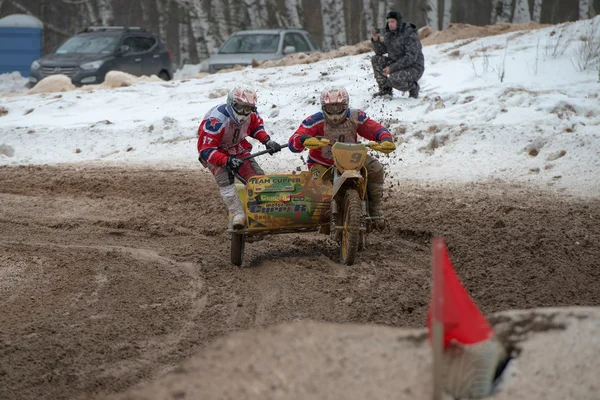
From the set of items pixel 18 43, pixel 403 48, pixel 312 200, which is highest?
pixel 403 48

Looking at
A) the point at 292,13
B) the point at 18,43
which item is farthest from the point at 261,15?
the point at 18,43

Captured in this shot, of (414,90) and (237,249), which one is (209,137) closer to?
(237,249)

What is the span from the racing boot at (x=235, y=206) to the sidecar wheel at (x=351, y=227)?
1.02 meters

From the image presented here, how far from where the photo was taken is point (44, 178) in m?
12.9

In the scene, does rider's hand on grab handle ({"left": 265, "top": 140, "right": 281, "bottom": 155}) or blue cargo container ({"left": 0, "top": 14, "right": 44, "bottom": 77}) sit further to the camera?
blue cargo container ({"left": 0, "top": 14, "right": 44, "bottom": 77})

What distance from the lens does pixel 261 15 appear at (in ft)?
103

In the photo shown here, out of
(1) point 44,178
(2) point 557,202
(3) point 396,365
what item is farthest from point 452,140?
(3) point 396,365

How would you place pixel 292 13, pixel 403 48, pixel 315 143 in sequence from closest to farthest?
1. pixel 315 143
2. pixel 403 48
3. pixel 292 13

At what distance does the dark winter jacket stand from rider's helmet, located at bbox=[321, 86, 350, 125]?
631cm

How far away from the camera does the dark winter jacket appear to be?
46.9ft

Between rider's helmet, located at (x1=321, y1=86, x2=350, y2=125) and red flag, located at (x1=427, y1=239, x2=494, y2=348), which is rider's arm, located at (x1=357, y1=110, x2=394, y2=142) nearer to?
rider's helmet, located at (x1=321, y1=86, x2=350, y2=125)

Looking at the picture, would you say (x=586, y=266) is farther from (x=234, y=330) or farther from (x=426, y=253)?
(x=234, y=330)

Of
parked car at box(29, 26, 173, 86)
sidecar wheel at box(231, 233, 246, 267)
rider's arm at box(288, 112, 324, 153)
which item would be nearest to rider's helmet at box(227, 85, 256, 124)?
rider's arm at box(288, 112, 324, 153)

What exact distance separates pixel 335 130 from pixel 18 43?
71.3 feet
